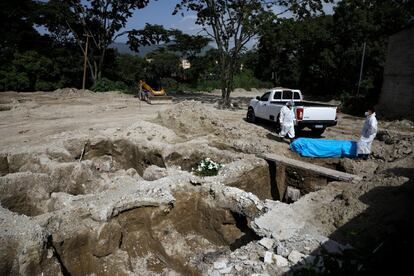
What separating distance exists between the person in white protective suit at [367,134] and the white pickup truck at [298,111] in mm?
2367

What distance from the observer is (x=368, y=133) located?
35.1 feet

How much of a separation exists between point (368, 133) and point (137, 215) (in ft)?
25.5

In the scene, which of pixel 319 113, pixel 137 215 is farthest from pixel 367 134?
pixel 137 215

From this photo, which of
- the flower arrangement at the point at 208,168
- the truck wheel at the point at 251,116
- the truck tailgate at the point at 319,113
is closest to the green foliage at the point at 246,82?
the truck wheel at the point at 251,116

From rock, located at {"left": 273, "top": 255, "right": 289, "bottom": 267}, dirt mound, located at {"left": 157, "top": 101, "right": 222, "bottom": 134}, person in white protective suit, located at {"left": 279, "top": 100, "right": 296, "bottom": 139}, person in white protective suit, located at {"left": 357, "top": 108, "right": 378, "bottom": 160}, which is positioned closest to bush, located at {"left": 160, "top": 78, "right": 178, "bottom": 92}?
dirt mound, located at {"left": 157, "top": 101, "right": 222, "bottom": 134}

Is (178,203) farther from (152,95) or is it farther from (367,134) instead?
(152,95)

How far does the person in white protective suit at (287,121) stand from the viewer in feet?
41.1

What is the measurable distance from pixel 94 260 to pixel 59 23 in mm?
27097

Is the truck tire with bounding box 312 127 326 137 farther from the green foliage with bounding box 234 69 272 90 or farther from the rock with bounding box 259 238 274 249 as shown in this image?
the green foliage with bounding box 234 69 272 90

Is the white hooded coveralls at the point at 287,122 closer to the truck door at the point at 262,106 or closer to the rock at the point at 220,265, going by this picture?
the truck door at the point at 262,106

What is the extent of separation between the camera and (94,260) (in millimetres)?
7555

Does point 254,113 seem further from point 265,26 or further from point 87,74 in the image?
point 87,74

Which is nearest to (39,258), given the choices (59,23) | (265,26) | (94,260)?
(94,260)

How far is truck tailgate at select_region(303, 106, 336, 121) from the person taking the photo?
12930mm
